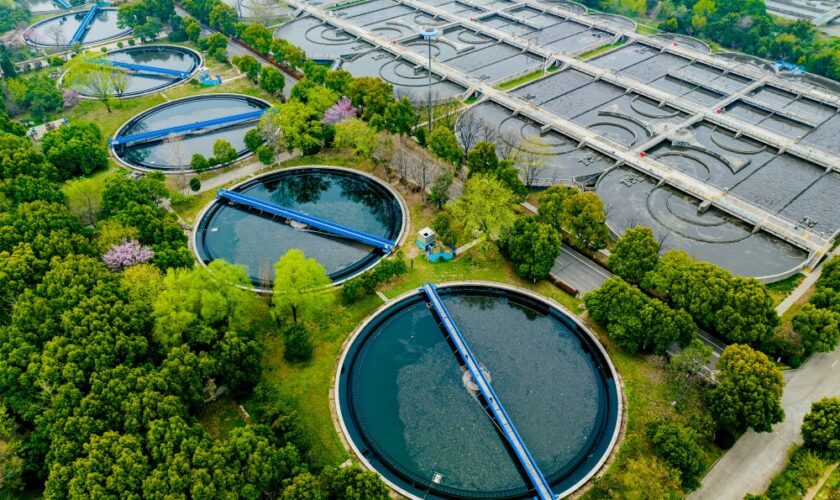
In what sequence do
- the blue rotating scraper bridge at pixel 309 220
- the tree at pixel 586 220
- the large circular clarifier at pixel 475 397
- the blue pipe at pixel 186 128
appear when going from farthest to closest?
the blue pipe at pixel 186 128
the blue rotating scraper bridge at pixel 309 220
the tree at pixel 586 220
the large circular clarifier at pixel 475 397

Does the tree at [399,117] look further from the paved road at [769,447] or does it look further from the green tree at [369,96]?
the paved road at [769,447]

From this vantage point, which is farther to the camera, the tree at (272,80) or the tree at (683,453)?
the tree at (272,80)

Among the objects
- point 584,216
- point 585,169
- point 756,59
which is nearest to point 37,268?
point 584,216

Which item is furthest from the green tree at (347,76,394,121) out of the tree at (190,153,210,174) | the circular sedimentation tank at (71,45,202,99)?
the circular sedimentation tank at (71,45,202,99)

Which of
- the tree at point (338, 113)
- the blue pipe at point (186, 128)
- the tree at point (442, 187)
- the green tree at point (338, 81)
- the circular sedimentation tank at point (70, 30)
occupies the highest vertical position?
the green tree at point (338, 81)

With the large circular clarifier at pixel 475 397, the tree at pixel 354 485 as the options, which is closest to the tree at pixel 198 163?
the large circular clarifier at pixel 475 397

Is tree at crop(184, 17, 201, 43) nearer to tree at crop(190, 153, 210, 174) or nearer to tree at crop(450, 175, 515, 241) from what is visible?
tree at crop(190, 153, 210, 174)
